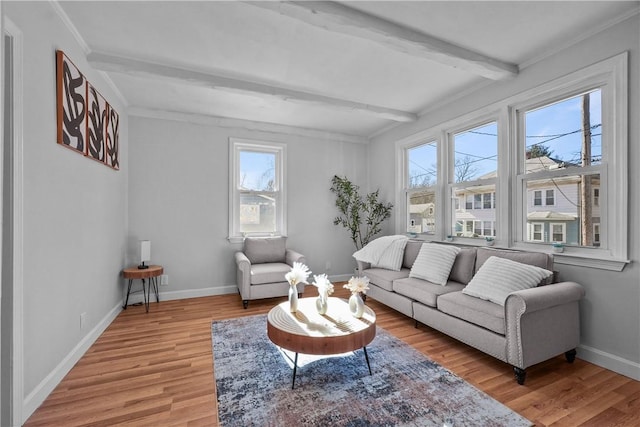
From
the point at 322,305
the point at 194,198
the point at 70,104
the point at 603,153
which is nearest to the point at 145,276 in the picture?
the point at 194,198

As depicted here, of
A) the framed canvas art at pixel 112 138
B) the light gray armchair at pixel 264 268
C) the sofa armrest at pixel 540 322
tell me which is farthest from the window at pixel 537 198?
the framed canvas art at pixel 112 138

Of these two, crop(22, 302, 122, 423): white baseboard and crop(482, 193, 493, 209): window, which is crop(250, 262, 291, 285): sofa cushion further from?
crop(482, 193, 493, 209): window

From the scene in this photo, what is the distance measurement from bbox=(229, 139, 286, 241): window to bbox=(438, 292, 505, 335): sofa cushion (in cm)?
288

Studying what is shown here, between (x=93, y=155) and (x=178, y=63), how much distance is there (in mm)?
1206

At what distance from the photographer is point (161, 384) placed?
2.14 metres

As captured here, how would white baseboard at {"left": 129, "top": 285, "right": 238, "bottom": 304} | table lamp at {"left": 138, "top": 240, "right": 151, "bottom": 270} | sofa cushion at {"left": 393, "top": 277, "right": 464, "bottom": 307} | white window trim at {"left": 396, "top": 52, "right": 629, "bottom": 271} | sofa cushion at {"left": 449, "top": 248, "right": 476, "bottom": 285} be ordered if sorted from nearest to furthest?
1. white window trim at {"left": 396, "top": 52, "right": 629, "bottom": 271}
2. sofa cushion at {"left": 393, "top": 277, "right": 464, "bottom": 307}
3. sofa cushion at {"left": 449, "top": 248, "right": 476, "bottom": 285}
4. table lamp at {"left": 138, "top": 240, "right": 151, "bottom": 270}
5. white baseboard at {"left": 129, "top": 285, "right": 238, "bottom": 304}

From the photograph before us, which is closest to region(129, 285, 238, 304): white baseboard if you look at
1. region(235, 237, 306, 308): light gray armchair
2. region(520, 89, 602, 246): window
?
region(235, 237, 306, 308): light gray armchair

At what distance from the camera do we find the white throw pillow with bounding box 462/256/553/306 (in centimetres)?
241

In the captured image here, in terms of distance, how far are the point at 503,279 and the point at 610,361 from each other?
984 millimetres


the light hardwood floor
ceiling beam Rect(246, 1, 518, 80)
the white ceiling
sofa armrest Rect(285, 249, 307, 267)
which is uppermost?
the white ceiling

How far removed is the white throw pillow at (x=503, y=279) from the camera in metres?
2.41

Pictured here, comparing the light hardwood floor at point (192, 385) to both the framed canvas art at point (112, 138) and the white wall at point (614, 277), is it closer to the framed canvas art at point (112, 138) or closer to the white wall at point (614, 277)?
the white wall at point (614, 277)

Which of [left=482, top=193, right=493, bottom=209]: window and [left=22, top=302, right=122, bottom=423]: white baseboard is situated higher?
[left=482, top=193, right=493, bottom=209]: window

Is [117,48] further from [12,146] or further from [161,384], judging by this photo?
[161,384]
